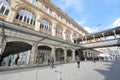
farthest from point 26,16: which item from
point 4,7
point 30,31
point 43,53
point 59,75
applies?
point 59,75

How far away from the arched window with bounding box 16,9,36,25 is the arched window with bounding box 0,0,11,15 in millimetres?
2031

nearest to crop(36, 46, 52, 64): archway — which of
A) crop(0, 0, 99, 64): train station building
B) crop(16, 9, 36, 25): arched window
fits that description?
crop(0, 0, 99, 64): train station building

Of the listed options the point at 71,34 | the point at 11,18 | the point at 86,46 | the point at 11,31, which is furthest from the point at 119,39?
the point at 11,18

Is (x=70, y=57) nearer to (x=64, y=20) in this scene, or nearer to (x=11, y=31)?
(x=64, y=20)

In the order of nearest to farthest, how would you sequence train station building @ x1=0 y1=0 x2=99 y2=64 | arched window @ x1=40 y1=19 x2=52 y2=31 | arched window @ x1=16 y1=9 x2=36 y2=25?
train station building @ x1=0 y1=0 x2=99 y2=64 → arched window @ x1=16 y1=9 x2=36 y2=25 → arched window @ x1=40 y1=19 x2=52 y2=31

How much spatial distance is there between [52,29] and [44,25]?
3.11m

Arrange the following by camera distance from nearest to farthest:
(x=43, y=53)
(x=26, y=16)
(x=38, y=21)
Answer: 1. (x=43, y=53)
2. (x=26, y=16)
3. (x=38, y=21)

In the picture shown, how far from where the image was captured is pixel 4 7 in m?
15.7

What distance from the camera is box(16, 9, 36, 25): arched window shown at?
17.9 metres

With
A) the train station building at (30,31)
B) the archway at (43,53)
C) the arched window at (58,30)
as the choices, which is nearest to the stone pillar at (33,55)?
the train station building at (30,31)

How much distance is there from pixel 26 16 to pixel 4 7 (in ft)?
14.7

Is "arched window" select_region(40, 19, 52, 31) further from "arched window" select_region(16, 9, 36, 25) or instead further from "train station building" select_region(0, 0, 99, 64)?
"arched window" select_region(16, 9, 36, 25)

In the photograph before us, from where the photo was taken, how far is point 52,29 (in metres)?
25.1

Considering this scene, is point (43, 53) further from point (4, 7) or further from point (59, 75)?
point (59, 75)
